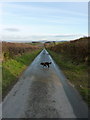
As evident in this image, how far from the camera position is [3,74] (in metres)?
18.9

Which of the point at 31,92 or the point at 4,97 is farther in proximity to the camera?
the point at 31,92

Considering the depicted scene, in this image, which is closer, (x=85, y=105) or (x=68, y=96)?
(x=85, y=105)

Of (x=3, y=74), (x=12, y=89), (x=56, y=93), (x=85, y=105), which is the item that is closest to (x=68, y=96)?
(x=56, y=93)

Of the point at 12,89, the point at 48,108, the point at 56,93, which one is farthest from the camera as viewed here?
the point at 12,89

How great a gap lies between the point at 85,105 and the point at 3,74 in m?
9.79

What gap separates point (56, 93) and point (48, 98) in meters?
1.27

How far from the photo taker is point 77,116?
9.01m

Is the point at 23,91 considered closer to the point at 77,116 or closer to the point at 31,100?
the point at 31,100

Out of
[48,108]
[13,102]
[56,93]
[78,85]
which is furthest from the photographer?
[78,85]

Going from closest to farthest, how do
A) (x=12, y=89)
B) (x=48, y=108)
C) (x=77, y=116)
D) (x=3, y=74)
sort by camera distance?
(x=77, y=116), (x=48, y=108), (x=12, y=89), (x=3, y=74)

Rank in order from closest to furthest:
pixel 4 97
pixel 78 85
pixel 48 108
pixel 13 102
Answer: pixel 48 108
pixel 13 102
pixel 4 97
pixel 78 85

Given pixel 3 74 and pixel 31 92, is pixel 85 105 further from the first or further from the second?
pixel 3 74

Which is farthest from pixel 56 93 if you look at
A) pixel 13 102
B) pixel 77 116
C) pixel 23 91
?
pixel 77 116

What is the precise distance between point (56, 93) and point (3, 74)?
7.09 m
